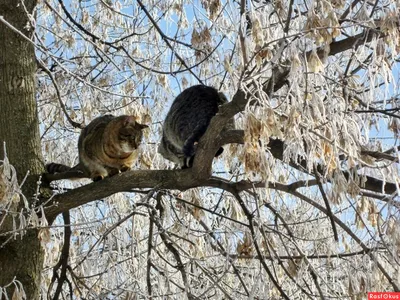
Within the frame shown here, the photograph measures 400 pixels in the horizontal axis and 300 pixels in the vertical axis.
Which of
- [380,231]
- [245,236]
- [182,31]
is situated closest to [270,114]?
[380,231]

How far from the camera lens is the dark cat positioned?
11.2 feet

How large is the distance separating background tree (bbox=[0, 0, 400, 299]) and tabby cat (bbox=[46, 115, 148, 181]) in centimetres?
17

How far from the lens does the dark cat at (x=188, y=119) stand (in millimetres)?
3410

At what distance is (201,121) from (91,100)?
1161 mm

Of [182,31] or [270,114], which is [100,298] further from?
[182,31]

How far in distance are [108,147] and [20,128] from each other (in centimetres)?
50

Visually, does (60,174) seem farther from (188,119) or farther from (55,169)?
(188,119)

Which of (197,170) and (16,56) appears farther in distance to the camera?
(16,56)

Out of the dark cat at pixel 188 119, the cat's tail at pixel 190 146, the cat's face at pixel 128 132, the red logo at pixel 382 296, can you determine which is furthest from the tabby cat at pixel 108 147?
the red logo at pixel 382 296

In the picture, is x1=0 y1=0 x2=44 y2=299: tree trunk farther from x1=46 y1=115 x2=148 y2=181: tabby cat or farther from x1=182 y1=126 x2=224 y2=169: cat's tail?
x1=182 y1=126 x2=224 y2=169: cat's tail

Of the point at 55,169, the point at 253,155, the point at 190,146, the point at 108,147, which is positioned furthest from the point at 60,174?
the point at 253,155

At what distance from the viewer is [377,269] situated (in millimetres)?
2396

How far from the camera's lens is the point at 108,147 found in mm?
3568

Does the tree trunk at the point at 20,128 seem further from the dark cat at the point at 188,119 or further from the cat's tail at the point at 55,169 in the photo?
the dark cat at the point at 188,119
